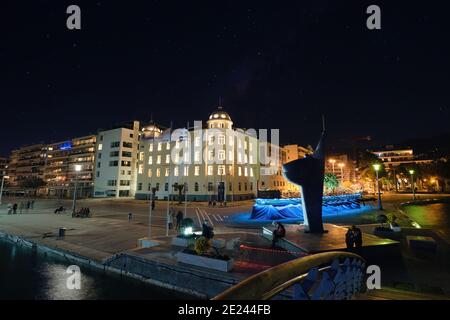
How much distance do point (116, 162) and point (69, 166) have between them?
29.4m

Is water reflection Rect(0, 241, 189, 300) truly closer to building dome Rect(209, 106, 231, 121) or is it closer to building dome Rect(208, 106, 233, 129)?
building dome Rect(208, 106, 233, 129)

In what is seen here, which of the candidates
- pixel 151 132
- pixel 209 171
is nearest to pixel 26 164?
pixel 151 132

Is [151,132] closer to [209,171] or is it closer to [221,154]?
[209,171]

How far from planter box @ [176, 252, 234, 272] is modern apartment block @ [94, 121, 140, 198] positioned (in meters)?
72.5

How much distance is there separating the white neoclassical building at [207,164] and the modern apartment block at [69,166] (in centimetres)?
3184

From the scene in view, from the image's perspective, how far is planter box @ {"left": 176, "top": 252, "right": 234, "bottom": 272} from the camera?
9.62 meters

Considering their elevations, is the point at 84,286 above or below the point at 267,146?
below

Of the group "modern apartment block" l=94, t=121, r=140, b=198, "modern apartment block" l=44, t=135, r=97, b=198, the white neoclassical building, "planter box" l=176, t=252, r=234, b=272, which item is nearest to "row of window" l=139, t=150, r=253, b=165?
the white neoclassical building
